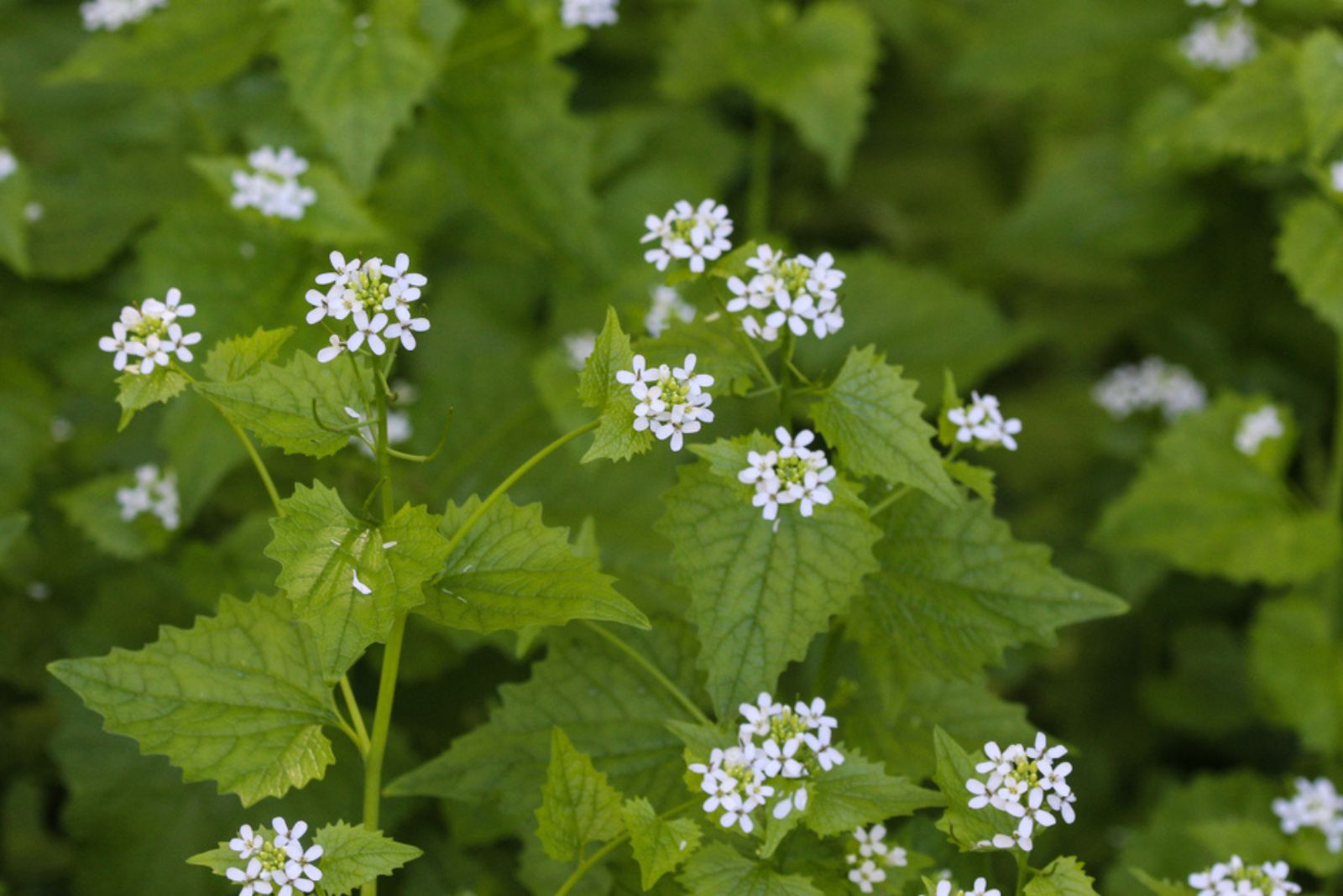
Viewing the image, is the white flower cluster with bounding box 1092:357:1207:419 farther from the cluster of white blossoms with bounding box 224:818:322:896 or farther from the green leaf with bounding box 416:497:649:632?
the cluster of white blossoms with bounding box 224:818:322:896

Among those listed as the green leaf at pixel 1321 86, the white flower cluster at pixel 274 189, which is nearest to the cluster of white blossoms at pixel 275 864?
the white flower cluster at pixel 274 189

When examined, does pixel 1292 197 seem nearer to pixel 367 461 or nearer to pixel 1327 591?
pixel 1327 591

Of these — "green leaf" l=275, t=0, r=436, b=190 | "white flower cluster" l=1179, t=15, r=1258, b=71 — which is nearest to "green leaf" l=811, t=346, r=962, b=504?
"green leaf" l=275, t=0, r=436, b=190

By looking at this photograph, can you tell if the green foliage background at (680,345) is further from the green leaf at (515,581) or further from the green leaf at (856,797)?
the green leaf at (856,797)

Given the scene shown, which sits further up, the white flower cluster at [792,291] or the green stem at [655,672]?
the white flower cluster at [792,291]

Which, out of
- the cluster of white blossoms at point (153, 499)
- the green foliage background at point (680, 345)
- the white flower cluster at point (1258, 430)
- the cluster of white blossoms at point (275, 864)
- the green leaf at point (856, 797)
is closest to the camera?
the cluster of white blossoms at point (275, 864)

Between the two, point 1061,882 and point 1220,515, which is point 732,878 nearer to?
point 1061,882
